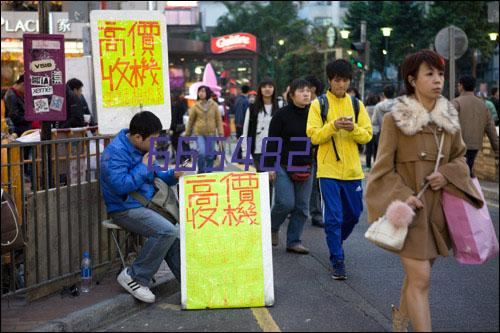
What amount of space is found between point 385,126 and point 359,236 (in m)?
5.17

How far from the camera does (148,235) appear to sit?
21.2ft

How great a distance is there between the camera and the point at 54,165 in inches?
257

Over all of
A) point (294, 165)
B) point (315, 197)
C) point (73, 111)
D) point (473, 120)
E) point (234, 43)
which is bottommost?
point (315, 197)

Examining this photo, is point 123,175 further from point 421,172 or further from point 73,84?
point 73,84

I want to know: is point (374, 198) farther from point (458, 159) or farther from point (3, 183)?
point (3, 183)

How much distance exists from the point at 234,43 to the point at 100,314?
90.9ft

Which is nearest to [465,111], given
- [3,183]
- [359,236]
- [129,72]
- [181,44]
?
[359,236]

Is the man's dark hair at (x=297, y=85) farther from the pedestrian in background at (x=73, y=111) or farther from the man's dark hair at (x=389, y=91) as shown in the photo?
the man's dark hair at (x=389, y=91)

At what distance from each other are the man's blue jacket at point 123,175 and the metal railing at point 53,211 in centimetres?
38

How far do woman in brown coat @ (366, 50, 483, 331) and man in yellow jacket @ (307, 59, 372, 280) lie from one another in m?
2.38

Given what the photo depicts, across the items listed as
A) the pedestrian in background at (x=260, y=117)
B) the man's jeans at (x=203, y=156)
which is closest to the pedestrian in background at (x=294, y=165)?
the pedestrian in background at (x=260, y=117)

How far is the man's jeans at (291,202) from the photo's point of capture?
28.3 ft

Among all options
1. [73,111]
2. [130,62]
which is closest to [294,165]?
[130,62]

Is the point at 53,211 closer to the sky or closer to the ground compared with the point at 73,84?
closer to the ground
